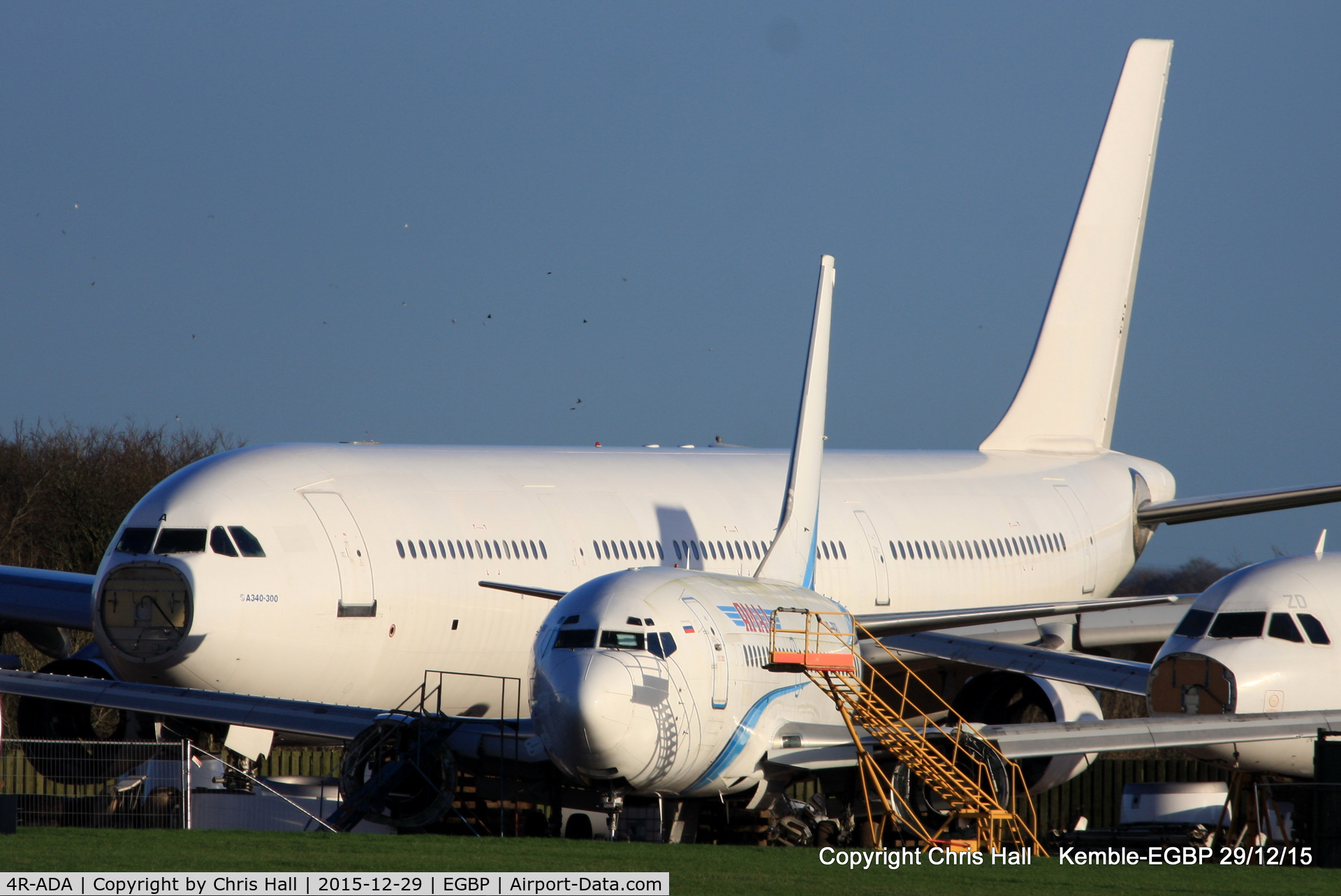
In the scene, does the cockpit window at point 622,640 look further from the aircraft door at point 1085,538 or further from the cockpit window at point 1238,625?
the aircraft door at point 1085,538

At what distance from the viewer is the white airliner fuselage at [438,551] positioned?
66.0 feet

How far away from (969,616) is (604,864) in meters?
9.90

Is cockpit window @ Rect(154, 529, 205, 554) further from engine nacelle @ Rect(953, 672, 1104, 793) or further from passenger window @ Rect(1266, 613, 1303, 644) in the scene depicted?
passenger window @ Rect(1266, 613, 1303, 644)

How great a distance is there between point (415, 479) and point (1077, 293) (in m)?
16.1

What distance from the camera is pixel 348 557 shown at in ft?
69.0

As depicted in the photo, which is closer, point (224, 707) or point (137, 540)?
point (224, 707)

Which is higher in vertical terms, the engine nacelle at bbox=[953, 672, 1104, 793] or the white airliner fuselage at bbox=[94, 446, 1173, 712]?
the white airliner fuselage at bbox=[94, 446, 1173, 712]

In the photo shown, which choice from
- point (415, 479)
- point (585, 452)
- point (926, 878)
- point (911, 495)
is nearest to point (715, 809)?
point (926, 878)

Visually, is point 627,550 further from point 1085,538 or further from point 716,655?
point 1085,538

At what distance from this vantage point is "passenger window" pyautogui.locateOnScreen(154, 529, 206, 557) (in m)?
20.3

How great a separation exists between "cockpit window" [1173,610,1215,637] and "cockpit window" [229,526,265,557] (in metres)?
9.81

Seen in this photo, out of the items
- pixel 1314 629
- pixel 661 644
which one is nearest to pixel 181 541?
pixel 661 644

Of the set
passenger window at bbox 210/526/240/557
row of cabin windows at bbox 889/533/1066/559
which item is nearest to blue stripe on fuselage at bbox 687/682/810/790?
passenger window at bbox 210/526/240/557

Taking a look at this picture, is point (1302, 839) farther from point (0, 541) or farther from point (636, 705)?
point (0, 541)
